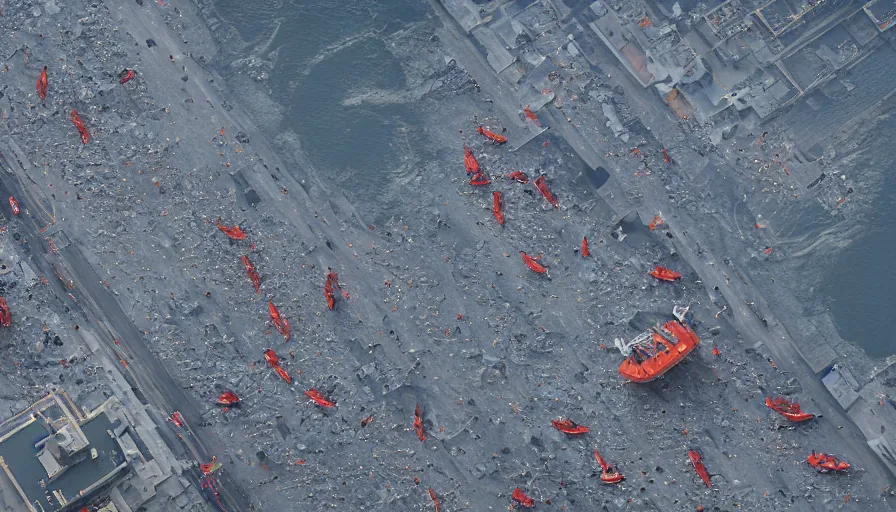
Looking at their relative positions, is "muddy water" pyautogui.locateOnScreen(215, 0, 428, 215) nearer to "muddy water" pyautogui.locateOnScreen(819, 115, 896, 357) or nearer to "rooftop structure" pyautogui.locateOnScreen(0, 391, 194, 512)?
"rooftop structure" pyautogui.locateOnScreen(0, 391, 194, 512)

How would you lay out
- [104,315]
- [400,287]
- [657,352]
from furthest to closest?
1. [400,287]
2. [104,315]
3. [657,352]

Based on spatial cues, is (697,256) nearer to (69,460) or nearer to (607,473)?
(607,473)

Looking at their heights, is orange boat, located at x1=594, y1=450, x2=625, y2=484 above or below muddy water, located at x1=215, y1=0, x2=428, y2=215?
below

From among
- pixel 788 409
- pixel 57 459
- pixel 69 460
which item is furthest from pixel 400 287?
pixel 788 409

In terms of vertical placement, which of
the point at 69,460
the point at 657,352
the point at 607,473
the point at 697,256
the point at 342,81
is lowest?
the point at 607,473

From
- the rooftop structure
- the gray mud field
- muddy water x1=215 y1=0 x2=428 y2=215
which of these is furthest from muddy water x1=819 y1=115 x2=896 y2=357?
the rooftop structure

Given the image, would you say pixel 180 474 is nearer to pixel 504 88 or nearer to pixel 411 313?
pixel 411 313

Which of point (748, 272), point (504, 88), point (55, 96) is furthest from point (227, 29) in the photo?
point (748, 272)
